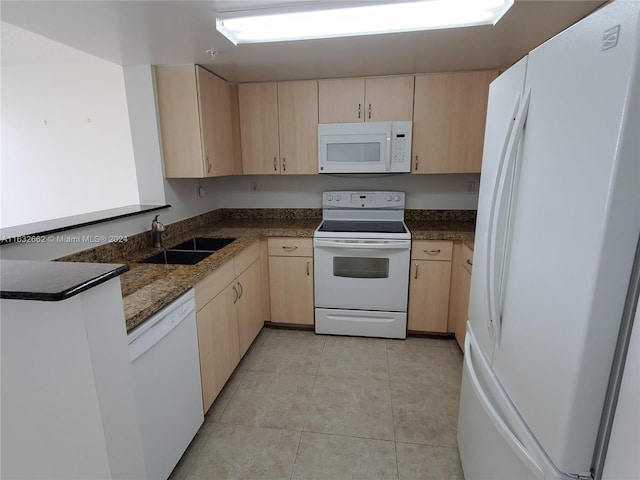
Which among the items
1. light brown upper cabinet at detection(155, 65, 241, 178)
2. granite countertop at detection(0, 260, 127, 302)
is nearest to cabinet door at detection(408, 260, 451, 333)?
light brown upper cabinet at detection(155, 65, 241, 178)

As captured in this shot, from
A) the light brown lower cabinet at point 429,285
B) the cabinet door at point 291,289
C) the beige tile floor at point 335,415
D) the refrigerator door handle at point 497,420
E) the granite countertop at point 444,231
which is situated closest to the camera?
Result: the refrigerator door handle at point 497,420

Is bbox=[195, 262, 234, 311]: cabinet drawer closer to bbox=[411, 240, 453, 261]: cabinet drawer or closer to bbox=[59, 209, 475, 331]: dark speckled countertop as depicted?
bbox=[59, 209, 475, 331]: dark speckled countertop

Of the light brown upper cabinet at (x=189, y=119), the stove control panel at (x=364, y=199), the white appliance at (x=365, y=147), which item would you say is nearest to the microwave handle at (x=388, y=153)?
the white appliance at (x=365, y=147)

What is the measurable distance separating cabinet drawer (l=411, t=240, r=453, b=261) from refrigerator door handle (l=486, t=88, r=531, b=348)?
1.43 meters

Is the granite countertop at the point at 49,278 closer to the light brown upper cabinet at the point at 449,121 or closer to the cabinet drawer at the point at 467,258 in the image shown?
the cabinet drawer at the point at 467,258

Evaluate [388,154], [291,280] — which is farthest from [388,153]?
[291,280]

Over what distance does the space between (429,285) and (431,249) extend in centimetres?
30

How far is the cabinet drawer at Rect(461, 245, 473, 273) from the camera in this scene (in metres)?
2.22

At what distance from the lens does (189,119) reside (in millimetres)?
2344

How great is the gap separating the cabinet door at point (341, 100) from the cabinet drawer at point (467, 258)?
Result: 132 centimetres

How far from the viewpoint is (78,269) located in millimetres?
816

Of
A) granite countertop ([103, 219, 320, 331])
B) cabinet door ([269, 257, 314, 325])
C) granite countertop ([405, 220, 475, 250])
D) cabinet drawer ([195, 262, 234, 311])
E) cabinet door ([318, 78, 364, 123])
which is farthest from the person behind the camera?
cabinet door ([269, 257, 314, 325])

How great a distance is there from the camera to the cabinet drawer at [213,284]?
67.6 inches

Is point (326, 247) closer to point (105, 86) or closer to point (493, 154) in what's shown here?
point (493, 154)
